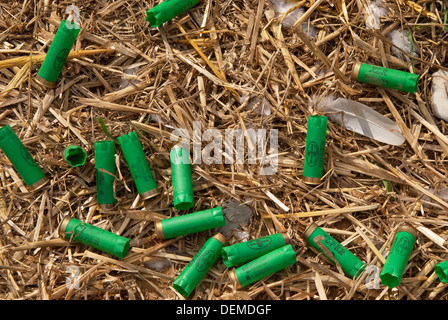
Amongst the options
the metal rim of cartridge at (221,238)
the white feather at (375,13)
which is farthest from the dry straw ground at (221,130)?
the metal rim of cartridge at (221,238)

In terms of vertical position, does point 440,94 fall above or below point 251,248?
above

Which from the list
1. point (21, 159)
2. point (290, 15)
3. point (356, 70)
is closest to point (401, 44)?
point (356, 70)

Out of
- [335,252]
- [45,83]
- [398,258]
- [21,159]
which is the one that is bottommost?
[398,258]

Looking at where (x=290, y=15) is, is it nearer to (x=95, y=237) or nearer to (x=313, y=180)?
(x=313, y=180)

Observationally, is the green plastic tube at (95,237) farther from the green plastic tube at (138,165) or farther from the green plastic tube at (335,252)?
the green plastic tube at (335,252)

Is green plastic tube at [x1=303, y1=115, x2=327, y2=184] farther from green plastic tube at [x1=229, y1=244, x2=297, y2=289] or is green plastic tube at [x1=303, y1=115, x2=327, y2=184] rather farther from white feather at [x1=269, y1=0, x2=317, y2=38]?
white feather at [x1=269, y1=0, x2=317, y2=38]

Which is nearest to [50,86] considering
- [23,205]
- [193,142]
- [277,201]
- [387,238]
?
[23,205]
